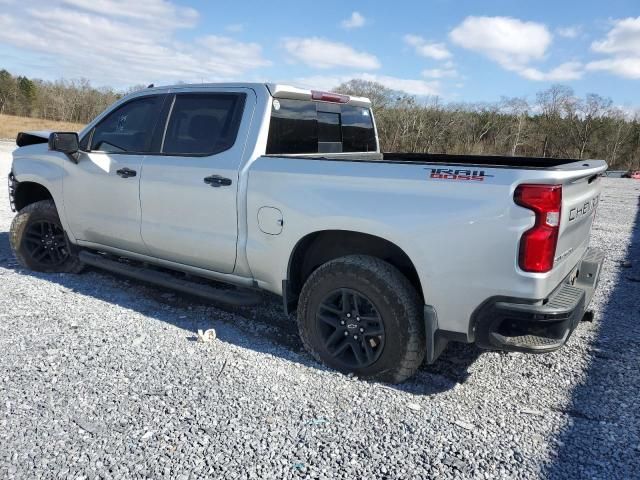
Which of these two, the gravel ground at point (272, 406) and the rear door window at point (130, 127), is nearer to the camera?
the gravel ground at point (272, 406)

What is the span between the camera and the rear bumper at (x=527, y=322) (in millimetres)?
2783

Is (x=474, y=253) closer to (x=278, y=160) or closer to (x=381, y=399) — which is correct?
(x=381, y=399)

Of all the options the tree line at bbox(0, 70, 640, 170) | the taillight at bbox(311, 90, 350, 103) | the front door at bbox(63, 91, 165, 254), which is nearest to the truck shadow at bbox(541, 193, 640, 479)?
the taillight at bbox(311, 90, 350, 103)

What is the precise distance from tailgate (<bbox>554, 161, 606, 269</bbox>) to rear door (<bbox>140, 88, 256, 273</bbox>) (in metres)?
2.19

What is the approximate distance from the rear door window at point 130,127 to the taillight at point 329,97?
1.35 metres

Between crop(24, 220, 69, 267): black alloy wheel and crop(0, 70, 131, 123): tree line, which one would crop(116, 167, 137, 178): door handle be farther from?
crop(0, 70, 131, 123): tree line

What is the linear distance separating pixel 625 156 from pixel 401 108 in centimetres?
1621

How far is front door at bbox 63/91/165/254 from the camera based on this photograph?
14.7ft

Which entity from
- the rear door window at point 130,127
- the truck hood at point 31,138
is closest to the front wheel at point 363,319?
the rear door window at point 130,127

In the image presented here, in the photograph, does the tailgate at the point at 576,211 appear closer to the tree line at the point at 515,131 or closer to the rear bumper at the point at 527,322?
the rear bumper at the point at 527,322

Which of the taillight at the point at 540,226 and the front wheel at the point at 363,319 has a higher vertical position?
the taillight at the point at 540,226

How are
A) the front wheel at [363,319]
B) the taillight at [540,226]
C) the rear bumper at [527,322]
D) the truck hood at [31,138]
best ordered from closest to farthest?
the taillight at [540,226] → the rear bumper at [527,322] → the front wheel at [363,319] → the truck hood at [31,138]

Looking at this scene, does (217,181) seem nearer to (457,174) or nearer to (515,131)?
(457,174)

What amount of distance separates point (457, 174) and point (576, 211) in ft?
2.77
